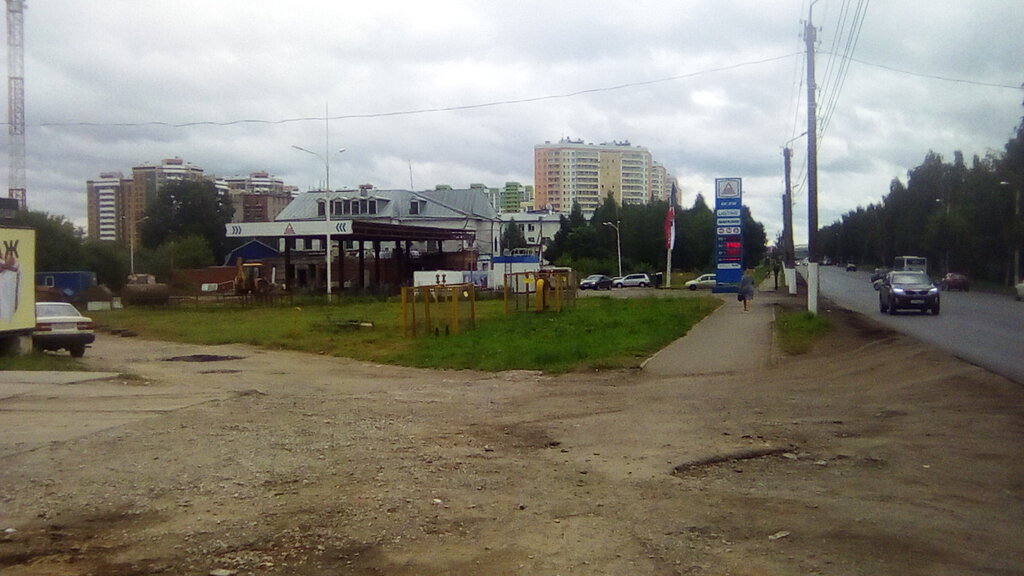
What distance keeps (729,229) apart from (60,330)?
4061 cm

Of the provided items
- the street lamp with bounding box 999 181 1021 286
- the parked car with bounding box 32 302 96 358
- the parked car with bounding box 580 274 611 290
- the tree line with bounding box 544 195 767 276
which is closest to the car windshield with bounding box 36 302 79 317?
the parked car with bounding box 32 302 96 358

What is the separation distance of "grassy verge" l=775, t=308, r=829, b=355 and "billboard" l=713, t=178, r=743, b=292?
23.8 metres

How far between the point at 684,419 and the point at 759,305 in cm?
3257

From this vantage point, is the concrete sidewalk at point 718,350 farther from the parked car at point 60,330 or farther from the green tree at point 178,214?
the green tree at point 178,214

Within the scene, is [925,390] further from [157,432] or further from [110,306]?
[110,306]

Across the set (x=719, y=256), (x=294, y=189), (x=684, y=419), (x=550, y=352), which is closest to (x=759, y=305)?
(x=719, y=256)

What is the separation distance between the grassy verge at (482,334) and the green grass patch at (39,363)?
259 inches

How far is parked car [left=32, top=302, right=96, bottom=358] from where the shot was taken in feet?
72.2

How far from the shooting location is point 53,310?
23031mm

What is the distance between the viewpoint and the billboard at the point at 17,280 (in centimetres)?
2002

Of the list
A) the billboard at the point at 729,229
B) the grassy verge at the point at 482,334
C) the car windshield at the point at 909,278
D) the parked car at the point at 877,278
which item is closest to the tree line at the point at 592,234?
the parked car at the point at 877,278

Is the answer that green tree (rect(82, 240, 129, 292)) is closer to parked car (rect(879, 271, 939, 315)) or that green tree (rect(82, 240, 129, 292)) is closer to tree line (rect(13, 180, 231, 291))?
tree line (rect(13, 180, 231, 291))

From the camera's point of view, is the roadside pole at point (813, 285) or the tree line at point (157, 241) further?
the tree line at point (157, 241)

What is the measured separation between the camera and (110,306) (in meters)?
51.7
